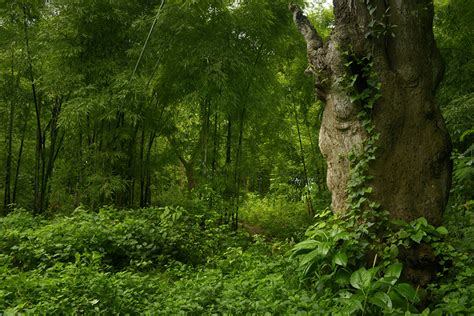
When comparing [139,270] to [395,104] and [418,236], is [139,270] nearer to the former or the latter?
[418,236]

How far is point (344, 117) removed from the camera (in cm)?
264

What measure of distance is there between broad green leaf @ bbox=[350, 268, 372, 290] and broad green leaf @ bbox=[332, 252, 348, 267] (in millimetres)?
77

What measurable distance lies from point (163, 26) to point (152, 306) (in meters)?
4.02

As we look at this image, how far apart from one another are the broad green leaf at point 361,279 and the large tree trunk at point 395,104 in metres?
0.50

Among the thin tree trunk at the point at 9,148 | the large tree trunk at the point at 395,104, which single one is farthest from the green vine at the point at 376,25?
the thin tree trunk at the point at 9,148

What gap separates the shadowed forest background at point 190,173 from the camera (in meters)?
2.33

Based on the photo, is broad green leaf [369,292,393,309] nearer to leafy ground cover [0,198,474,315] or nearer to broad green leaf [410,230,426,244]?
leafy ground cover [0,198,474,315]

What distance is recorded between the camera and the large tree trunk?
249cm

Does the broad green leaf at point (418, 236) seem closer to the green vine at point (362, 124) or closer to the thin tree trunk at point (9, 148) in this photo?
the green vine at point (362, 124)

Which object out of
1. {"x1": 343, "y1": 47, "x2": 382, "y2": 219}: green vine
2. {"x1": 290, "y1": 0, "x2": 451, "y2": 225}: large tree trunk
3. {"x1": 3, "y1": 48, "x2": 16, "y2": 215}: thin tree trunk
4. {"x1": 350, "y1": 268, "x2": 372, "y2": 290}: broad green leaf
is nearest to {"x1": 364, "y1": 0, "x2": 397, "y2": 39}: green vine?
{"x1": 290, "y1": 0, "x2": 451, "y2": 225}: large tree trunk

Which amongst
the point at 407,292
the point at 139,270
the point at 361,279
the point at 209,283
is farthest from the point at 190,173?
the point at 407,292

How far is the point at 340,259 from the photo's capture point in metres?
2.22

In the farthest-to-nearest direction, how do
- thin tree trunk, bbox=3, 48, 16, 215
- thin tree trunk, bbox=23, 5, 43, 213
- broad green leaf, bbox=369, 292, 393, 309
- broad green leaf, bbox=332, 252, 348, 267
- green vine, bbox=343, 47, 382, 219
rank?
thin tree trunk, bbox=3, 48, 16, 215
thin tree trunk, bbox=23, 5, 43, 213
green vine, bbox=343, 47, 382, 219
broad green leaf, bbox=332, 252, 348, 267
broad green leaf, bbox=369, 292, 393, 309

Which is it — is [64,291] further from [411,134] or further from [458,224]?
[458,224]
